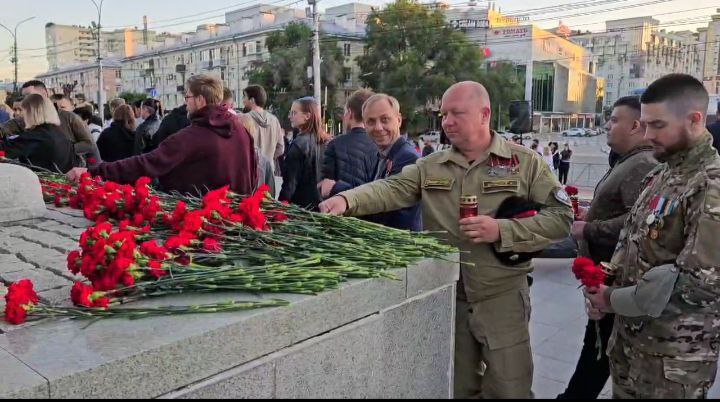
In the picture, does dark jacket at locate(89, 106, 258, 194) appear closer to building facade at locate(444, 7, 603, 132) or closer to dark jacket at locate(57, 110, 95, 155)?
dark jacket at locate(57, 110, 95, 155)

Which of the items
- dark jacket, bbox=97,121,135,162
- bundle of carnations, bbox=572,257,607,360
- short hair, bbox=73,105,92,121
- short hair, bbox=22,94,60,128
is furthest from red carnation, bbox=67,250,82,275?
short hair, bbox=73,105,92,121

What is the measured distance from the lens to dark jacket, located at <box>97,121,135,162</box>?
6965 mm

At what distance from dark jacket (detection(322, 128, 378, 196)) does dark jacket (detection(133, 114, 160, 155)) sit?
338 cm

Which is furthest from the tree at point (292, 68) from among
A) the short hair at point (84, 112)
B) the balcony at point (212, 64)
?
the short hair at point (84, 112)

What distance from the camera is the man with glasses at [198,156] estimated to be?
12.3 ft

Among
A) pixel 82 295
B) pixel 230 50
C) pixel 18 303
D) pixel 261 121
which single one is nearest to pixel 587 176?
pixel 261 121

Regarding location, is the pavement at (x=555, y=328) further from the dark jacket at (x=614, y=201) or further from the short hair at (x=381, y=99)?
the short hair at (x=381, y=99)

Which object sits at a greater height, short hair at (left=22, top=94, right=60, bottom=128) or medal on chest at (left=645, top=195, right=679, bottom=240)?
short hair at (left=22, top=94, right=60, bottom=128)

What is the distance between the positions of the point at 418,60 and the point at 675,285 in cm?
4199

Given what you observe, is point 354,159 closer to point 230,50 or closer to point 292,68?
point 292,68

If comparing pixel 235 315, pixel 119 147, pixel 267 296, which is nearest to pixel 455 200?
pixel 267 296

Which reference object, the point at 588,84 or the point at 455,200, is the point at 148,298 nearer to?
the point at 455,200

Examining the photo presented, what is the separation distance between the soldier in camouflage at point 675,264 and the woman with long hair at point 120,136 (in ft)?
19.4

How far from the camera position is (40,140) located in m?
5.20
